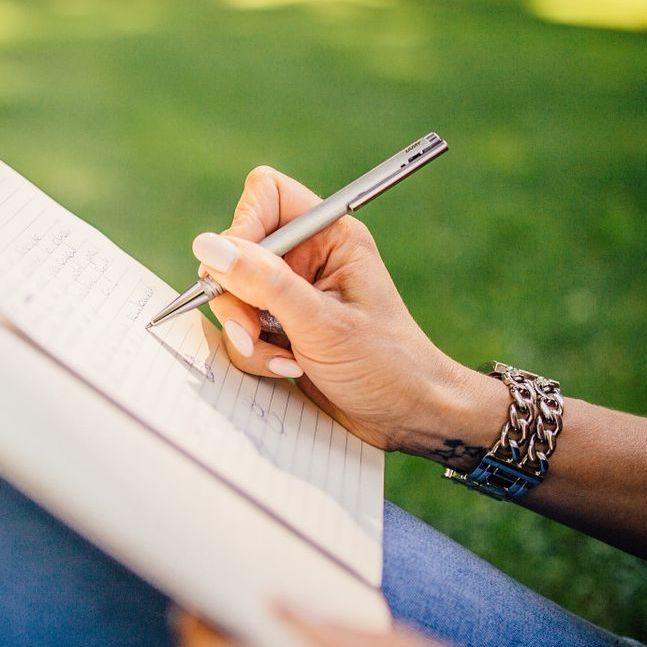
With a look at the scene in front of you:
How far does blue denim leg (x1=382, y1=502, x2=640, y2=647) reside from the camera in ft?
2.84

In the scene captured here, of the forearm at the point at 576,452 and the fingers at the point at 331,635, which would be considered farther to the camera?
the forearm at the point at 576,452

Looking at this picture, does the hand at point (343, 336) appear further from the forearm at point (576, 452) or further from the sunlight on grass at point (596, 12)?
the sunlight on grass at point (596, 12)

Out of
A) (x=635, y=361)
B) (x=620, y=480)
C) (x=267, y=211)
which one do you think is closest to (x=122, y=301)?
(x=267, y=211)

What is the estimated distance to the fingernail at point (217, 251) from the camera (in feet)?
2.80

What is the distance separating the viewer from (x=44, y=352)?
665mm

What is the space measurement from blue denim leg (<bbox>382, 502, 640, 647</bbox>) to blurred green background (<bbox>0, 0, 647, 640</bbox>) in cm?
70

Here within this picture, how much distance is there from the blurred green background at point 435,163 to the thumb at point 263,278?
955 millimetres

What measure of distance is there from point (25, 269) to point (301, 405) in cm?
40

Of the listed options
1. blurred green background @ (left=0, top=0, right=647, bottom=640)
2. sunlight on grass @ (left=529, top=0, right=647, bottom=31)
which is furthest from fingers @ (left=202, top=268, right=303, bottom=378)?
sunlight on grass @ (left=529, top=0, right=647, bottom=31)

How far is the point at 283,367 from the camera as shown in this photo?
93 centimetres

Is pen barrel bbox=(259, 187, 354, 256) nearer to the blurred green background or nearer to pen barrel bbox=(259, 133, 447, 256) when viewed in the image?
pen barrel bbox=(259, 133, 447, 256)

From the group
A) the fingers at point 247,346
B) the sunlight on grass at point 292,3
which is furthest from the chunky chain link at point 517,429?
the sunlight on grass at point 292,3

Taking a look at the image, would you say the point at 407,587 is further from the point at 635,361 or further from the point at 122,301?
the point at 635,361

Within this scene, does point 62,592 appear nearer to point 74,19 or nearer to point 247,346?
point 247,346
